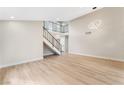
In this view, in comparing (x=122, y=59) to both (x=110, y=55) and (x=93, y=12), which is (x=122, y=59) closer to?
(x=110, y=55)

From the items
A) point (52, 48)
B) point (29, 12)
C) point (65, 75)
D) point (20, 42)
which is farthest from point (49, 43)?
point (65, 75)

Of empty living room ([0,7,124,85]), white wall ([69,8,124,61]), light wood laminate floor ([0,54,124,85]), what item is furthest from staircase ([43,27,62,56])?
light wood laminate floor ([0,54,124,85])

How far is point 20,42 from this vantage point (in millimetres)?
5941

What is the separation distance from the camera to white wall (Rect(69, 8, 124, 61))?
19.6ft

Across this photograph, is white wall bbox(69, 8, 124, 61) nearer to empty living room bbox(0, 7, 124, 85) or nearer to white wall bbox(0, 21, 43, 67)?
empty living room bbox(0, 7, 124, 85)

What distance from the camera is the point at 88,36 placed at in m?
7.95

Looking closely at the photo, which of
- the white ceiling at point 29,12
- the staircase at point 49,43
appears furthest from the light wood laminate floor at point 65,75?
the staircase at point 49,43

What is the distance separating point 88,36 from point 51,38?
3.23 metres

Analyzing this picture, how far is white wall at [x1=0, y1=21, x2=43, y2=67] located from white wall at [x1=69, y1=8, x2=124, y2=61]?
11.6ft

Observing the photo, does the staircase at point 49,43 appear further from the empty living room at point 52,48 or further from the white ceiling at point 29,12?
the white ceiling at point 29,12

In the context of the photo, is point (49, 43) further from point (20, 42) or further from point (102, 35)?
point (102, 35)

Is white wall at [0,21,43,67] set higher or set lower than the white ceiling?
lower

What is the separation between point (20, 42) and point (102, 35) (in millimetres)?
5231
